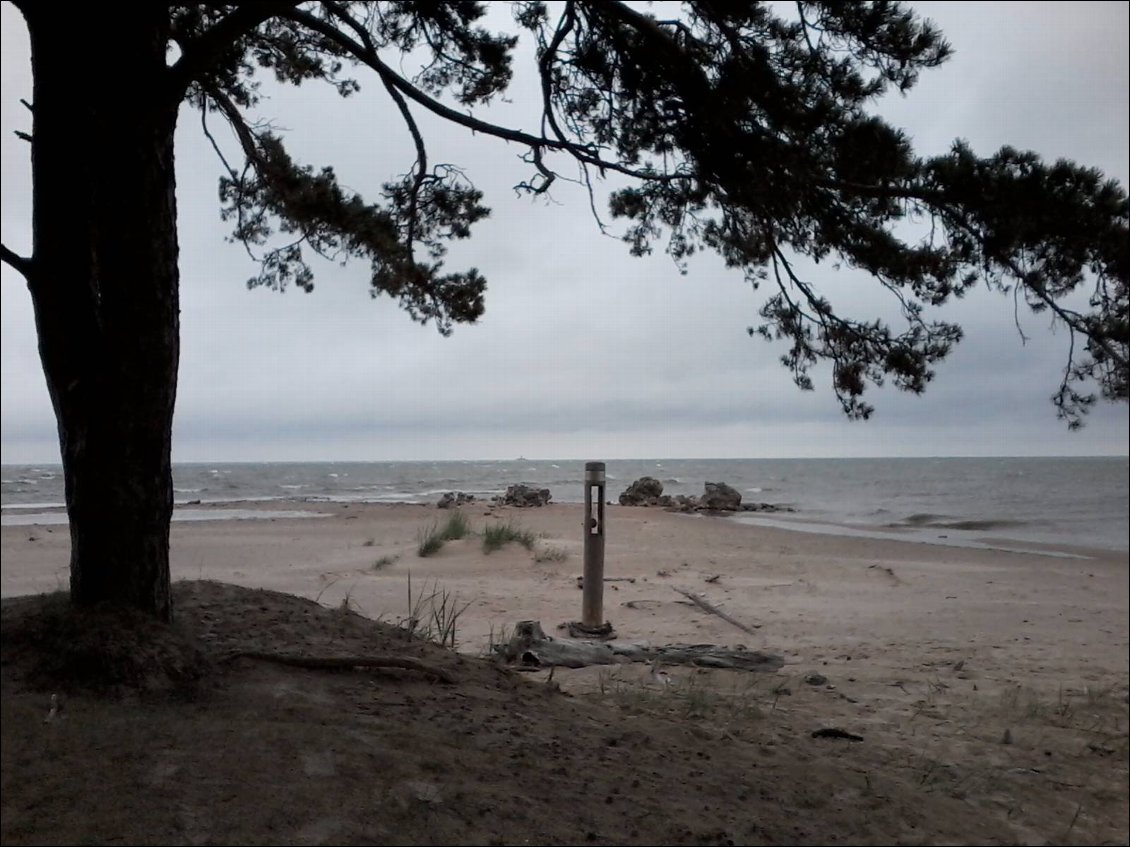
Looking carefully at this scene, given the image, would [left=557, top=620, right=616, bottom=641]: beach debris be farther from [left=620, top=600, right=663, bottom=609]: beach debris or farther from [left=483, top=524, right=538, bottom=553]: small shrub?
[left=483, top=524, right=538, bottom=553]: small shrub

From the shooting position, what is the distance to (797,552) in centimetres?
974

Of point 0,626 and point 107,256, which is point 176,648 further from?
point 107,256

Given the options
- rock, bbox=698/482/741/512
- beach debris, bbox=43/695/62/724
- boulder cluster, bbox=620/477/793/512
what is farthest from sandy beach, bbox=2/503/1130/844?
rock, bbox=698/482/741/512

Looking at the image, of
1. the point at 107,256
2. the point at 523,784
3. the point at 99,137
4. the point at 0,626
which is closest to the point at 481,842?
the point at 523,784

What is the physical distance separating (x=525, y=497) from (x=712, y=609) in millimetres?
1821

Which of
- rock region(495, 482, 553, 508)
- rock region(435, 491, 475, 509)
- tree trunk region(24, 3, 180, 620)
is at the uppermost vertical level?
tree trunk region(24, 3, 180, 620)

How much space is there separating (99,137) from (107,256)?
16.0 inches


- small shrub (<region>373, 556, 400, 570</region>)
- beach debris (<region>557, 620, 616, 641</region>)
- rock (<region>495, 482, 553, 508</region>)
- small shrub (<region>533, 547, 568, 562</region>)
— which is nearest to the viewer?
beach debris (<region>557, 620, 616, 641</region>)

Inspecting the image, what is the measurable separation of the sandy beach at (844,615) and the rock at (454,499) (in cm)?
13

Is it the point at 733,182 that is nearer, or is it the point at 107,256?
the point at 107,256

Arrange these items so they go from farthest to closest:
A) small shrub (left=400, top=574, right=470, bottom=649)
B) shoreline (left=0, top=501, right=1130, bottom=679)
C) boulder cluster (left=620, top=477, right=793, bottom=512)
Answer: boulder cluster (left=620, top=477, right=793, bottom=512) < shoreline (left=0, top=501, right=1130, bottom=679) < small shrub (left=400, top=574, right=470, bottom=649)

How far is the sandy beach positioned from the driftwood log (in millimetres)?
150

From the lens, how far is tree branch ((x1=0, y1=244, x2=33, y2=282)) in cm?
273

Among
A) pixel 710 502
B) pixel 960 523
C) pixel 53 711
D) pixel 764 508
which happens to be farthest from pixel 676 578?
pixel 764 508
